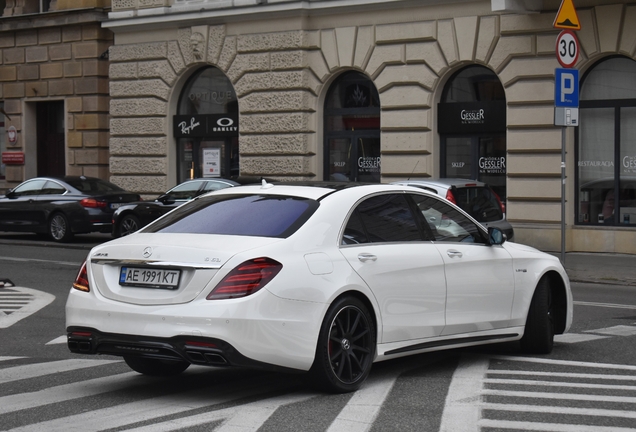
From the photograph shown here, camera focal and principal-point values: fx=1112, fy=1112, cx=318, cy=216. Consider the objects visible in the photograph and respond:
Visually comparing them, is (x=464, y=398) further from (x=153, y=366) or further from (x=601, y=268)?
(x=601, y=268)

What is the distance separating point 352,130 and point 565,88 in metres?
8.58

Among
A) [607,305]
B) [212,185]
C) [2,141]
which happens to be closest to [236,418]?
[607,305]

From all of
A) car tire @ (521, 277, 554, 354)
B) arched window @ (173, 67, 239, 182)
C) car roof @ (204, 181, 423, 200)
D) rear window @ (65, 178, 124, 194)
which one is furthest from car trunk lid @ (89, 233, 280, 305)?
arched window @ (173, 67, 239, 182)

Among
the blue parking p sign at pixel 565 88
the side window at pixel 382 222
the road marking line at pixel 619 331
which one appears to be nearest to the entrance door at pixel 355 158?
the blue parking p sign at pixel 565 88

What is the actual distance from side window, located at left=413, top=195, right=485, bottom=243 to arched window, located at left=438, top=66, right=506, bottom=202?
46.0 ft

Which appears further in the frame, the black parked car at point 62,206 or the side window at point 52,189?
the side window at point 52,189

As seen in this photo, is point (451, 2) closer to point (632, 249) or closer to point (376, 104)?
point (376, 104)

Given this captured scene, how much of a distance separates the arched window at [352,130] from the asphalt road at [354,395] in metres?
14.9

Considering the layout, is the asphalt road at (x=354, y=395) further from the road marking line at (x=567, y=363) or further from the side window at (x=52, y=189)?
the side window at (x=52, y=189)

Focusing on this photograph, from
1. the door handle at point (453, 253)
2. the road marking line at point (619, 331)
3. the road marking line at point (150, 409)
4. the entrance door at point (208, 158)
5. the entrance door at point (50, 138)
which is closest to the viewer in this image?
the road marking line at point (150, 409)

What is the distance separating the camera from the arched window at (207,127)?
27125mm

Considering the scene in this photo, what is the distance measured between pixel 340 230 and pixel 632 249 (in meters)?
14.3

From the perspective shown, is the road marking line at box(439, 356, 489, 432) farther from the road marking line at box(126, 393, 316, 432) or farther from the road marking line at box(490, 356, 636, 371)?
the road marking line at box(126, 393, 316, 432)

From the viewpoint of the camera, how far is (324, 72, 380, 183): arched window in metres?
24.7
